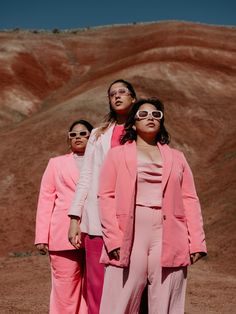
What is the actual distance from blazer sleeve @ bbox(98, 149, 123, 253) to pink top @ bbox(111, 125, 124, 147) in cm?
46

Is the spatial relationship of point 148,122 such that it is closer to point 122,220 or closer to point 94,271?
point 122,220

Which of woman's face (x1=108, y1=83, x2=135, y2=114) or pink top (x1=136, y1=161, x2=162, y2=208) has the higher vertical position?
woman's face (x1=108, y1=83, x2=135, y2=114)

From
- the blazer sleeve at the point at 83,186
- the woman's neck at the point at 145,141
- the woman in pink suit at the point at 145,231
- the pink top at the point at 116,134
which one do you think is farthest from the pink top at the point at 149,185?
the blazer sleeve at the point at 83,186

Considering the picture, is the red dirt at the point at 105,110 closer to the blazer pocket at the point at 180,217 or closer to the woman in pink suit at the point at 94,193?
the woman in pink suit at the point at 94,193

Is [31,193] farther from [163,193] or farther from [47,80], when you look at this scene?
[47,80]

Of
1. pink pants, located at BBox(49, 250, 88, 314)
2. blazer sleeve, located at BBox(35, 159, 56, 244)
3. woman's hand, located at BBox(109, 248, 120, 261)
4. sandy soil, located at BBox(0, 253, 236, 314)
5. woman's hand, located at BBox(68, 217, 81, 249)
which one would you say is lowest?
sandy soil, located at BBox(0, 253, 236, 314)

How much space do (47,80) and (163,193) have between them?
38649 mm

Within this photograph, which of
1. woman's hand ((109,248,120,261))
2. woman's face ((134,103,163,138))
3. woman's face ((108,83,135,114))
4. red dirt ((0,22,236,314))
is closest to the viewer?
woman's hand ((109,248,120,261))

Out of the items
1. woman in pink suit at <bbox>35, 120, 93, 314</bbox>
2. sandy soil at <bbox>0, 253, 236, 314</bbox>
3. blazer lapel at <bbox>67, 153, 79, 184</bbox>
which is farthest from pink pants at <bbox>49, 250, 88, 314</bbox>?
sandy soil at <bbox>0, 253, 236, 314</bbox>

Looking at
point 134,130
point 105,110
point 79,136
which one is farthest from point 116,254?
point 105,110

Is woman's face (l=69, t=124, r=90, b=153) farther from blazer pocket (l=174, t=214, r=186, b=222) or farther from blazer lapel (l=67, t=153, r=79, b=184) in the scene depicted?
blazer pocket (l=174, t=214, r=186, b=222)

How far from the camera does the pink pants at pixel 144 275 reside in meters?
4.28

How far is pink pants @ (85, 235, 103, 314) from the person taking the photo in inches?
190

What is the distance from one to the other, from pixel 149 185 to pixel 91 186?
0.79 metres
